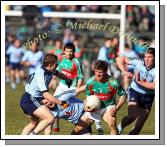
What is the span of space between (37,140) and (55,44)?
13219mm

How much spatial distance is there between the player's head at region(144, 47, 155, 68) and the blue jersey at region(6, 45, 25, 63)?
50.6ft

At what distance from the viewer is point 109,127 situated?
590 inches

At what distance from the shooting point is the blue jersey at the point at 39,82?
14.0 meters

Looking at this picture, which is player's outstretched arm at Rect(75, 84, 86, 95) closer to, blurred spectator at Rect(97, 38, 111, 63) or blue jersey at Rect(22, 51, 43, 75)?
blurred spectator at Rect(97, 38, 111, 63)

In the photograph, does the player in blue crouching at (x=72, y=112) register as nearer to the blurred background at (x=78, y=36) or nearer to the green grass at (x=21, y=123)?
the green grass at (x=21, y=123)

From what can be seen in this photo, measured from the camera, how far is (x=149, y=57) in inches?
581

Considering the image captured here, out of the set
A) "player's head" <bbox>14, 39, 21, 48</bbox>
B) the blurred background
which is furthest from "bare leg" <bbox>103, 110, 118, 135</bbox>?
"player's head" <bbox>14, 39, 21, 48</bbox>

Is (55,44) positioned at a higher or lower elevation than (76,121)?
higher

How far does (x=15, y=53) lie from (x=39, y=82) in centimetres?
1618

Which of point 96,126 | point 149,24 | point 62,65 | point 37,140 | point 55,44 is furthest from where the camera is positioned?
point 149,24

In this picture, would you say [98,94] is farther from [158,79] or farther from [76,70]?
[76,70]

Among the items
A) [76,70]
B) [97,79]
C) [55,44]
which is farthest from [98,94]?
[55,44]

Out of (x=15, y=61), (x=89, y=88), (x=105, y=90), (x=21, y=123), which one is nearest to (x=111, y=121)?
(x=105, y=90)

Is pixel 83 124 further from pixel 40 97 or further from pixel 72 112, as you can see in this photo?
pixel 40 97
